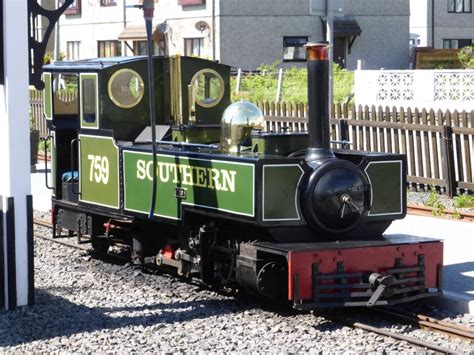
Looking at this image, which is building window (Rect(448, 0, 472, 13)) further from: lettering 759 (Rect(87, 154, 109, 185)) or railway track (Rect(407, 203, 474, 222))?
lettering 759 (Rect(87, 154, 109, 185))

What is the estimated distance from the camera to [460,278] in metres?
9.62

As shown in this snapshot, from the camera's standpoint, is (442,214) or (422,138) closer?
(442,214)

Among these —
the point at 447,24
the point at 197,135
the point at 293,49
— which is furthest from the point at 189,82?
the point at 447,24

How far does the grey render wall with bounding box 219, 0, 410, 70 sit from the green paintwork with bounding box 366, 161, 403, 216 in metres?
27.7

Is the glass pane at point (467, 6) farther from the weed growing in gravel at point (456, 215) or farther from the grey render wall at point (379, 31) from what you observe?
the weed growing in gravel at point (456, 215)

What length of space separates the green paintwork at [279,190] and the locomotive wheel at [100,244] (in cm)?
317

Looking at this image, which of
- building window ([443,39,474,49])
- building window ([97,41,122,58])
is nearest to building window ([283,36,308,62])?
building window ([97,41,122,58])

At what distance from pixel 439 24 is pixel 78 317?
3768cm

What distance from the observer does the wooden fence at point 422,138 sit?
14.8 meters

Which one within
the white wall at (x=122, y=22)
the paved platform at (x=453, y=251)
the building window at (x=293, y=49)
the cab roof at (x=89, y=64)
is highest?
the white wall at (x=122, y=22)

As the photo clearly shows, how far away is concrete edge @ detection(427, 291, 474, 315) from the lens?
339 inches

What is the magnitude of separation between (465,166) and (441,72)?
34.4 ft

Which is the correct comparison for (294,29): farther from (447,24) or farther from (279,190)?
(279,190)

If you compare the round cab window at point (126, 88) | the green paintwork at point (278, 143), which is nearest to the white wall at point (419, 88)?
the round cab window at point (126, 88)
